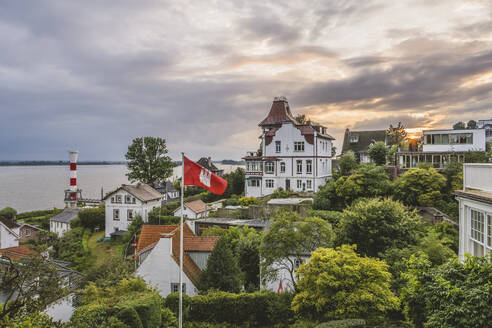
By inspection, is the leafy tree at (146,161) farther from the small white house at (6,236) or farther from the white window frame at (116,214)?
the small white house at (6,236)

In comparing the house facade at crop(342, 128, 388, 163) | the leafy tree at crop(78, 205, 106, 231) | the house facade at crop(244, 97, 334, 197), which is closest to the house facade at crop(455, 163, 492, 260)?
the house facade at crop(244, 97, 334, 197)

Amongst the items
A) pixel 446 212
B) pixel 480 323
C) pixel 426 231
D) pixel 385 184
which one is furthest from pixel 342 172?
pixel 480 323

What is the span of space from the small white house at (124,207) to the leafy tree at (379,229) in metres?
27.9

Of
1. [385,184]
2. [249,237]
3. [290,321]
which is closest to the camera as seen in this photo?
[290,321]

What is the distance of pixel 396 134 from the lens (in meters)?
55.3

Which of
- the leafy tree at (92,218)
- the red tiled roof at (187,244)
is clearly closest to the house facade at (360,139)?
the red tiled roof at (187,244)

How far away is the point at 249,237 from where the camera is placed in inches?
843

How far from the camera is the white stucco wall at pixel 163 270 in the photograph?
18.2m

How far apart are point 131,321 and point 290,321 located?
7.29m

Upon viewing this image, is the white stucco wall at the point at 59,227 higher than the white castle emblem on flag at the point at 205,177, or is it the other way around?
the white castle emblem on flag at the point at 205,177

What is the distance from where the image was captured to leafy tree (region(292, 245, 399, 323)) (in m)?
11.8

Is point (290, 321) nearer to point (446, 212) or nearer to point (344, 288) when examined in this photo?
point (344, 288)

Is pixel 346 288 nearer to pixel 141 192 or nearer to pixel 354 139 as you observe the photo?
pixel 141 192

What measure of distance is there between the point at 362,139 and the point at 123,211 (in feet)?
138
